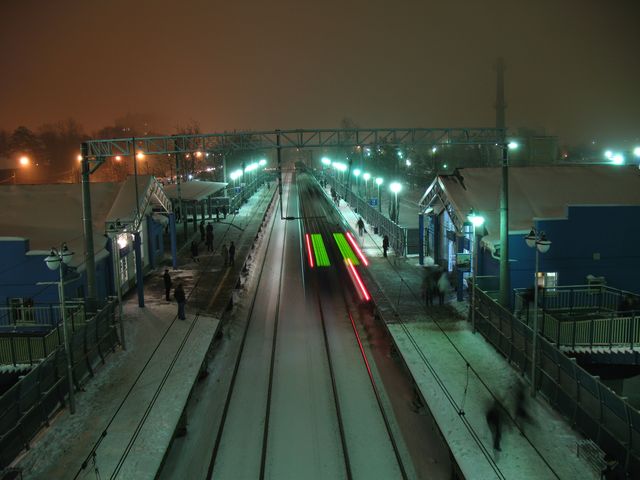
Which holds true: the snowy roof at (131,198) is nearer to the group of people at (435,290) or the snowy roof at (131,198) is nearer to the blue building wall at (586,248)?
the group of people at (435,290)

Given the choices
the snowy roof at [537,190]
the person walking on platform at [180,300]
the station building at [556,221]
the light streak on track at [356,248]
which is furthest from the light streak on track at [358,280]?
the person walking on platform at [180,300]

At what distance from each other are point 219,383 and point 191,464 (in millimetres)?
4341

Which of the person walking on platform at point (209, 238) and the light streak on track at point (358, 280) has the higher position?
the person walking on platform at point (209, 238)

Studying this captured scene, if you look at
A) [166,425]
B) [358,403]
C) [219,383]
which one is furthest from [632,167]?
[166,425]

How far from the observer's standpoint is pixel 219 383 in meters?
16.2

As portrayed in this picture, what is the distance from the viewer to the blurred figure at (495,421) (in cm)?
1197

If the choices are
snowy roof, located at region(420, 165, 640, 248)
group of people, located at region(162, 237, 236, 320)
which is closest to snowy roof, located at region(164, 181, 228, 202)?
group of people, located at region(162, 237, 236, 320)

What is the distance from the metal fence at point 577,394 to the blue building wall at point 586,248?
4.67 m

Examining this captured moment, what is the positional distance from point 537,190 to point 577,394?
13908mm

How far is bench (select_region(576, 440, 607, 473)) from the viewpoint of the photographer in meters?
10.8

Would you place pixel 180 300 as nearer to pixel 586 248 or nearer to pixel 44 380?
pixel 44 380

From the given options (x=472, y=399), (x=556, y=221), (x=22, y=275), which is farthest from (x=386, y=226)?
(x=472, y=399)

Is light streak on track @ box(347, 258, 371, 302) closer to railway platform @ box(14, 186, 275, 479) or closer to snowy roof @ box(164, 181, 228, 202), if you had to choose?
railway platform @ box(14, 186, 275, 479)

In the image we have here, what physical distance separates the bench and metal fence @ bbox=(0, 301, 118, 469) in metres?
11.2
